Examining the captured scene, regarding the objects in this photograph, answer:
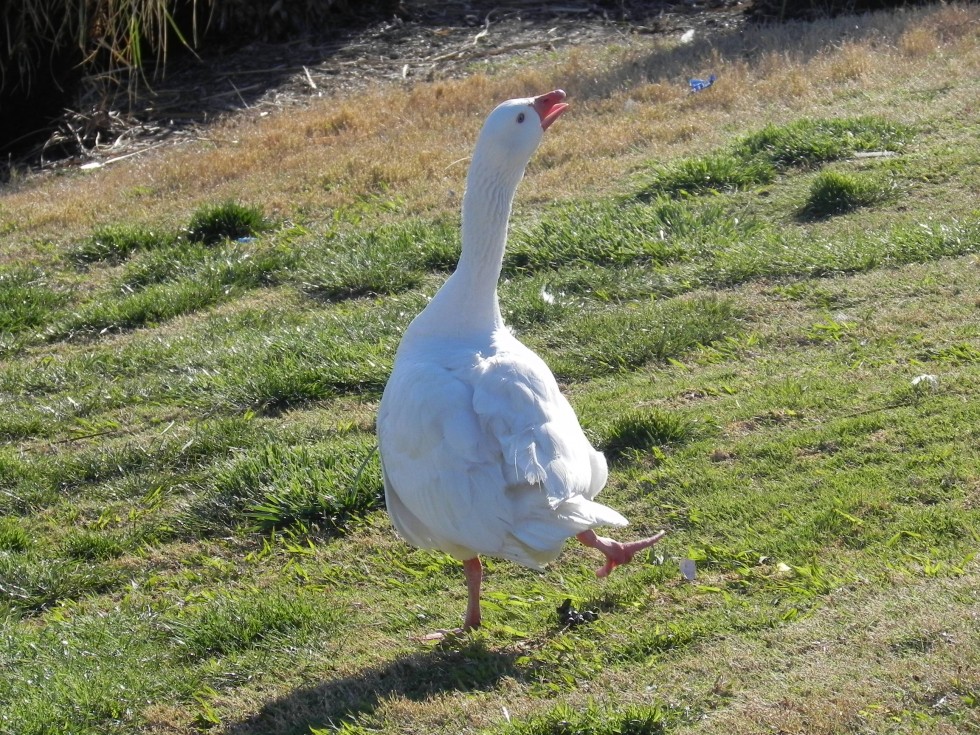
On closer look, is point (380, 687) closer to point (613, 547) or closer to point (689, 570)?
point (613, 547)

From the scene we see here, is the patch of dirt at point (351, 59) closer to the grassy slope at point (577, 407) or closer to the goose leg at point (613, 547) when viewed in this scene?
the grassy slope at point (577, 407)

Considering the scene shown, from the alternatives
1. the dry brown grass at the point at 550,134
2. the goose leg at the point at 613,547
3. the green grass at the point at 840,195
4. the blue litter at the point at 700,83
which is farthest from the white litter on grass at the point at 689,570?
the blue litter at the point at 700,83

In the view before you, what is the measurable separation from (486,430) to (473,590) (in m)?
0.64

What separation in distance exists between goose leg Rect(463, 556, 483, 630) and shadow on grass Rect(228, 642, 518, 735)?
0.09 meters

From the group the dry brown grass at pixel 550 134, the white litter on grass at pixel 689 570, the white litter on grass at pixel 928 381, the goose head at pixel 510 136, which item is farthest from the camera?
the dry brown grass at pixel 550 134

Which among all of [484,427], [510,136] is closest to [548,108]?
[510,136]

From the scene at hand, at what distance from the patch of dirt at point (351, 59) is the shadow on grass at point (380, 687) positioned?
843cm

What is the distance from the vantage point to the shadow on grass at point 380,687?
419cm

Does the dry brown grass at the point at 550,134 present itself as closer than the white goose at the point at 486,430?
No

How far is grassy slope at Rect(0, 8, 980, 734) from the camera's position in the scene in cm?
421

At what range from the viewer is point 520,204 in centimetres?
896

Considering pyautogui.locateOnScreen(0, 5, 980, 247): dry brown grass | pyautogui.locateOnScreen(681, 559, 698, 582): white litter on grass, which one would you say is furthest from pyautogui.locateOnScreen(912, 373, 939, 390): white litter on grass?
pyautogui.locateOnScreen(0, 5, 980, 247): dry brown grass

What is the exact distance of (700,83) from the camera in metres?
10.9

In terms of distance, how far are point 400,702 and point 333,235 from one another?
5.18 m
